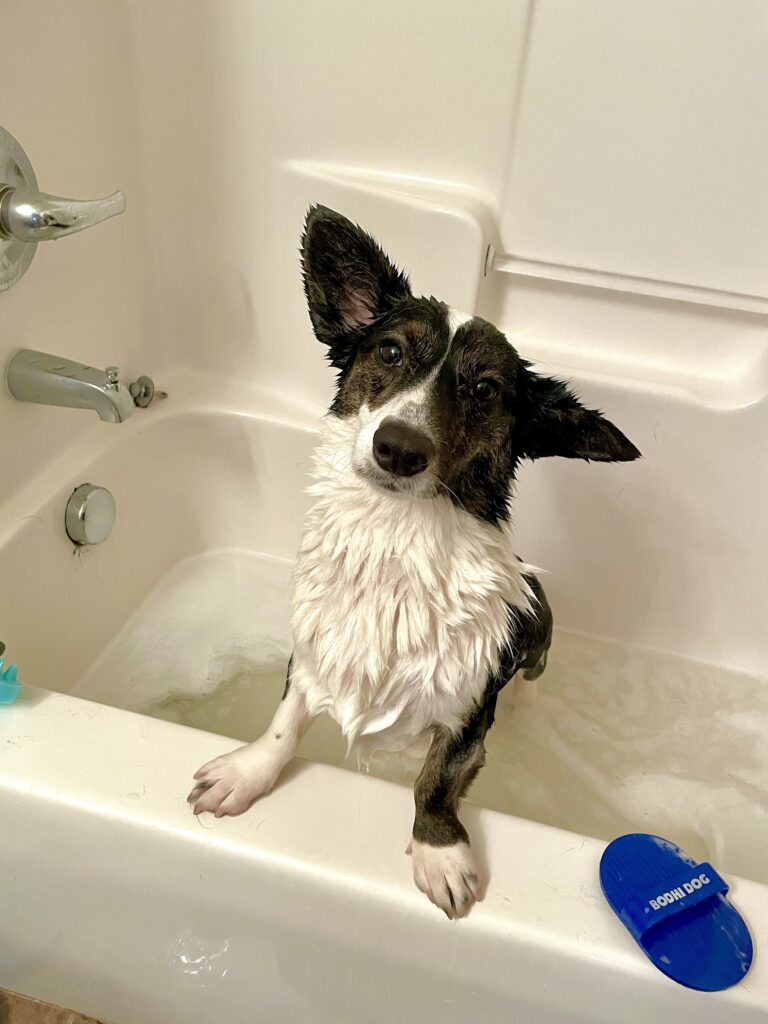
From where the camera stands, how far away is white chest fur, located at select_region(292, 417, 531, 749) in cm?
93

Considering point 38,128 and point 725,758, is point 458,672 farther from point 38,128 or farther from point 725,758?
point 38,128

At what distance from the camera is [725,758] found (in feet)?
4.89

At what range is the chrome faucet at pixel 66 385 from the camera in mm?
1168

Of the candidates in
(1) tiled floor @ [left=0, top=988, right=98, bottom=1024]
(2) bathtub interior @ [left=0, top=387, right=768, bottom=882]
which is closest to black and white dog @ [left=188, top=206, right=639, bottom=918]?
(2) bathtub interior @ [left=0, top=387, right=768, bottom=882]

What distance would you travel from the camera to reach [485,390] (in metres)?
0.93

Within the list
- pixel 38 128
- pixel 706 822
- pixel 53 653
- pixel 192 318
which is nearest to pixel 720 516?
pixel 706 822

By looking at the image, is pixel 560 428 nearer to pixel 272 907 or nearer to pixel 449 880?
pixel 449 880

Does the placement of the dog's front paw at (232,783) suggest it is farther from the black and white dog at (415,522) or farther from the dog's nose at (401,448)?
the dog's nose at (401,448)

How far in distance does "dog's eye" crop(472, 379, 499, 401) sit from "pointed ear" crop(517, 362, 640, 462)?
0.04 metres

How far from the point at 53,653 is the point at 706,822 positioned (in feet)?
3.88

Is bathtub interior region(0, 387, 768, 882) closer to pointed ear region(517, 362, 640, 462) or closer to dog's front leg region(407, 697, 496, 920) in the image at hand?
dog's front leg region(407, 697, 496, 920)

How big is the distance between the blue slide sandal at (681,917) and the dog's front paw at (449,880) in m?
0.14

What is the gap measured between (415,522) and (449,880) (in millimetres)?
385

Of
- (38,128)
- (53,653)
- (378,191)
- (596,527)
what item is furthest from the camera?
(596,527)
